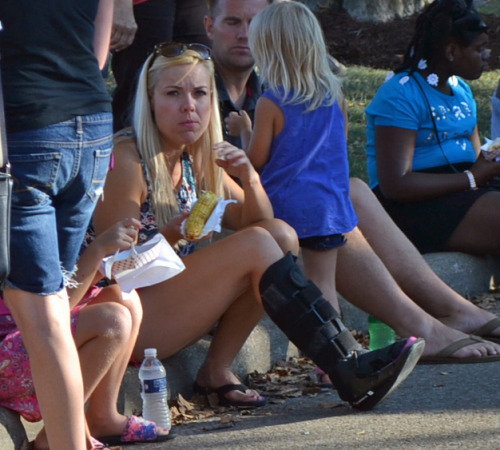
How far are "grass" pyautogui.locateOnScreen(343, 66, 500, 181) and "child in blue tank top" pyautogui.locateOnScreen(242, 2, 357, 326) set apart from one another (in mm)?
3442

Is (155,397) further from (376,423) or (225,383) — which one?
(376,423)

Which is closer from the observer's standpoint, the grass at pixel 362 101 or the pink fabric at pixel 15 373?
the pink fabric at pixel 15 373

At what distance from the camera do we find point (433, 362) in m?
5.01

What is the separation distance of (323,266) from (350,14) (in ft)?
40.0

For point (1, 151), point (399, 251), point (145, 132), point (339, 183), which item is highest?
point (1, 151)

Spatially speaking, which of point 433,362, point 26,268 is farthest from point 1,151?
point 433,362

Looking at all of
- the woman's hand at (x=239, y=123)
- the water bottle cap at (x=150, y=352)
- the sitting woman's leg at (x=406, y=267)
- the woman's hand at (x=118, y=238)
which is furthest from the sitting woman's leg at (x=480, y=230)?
the woman's hand at (x=118, y=238)

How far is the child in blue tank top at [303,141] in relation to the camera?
16.0ft

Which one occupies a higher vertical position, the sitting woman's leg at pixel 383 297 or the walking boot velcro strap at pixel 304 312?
the walking boot velcro strap at pixel 304 312

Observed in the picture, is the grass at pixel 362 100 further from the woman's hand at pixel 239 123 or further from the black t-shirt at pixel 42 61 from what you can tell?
the black t-shirt at pixel 42 61

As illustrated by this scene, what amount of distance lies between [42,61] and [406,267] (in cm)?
278

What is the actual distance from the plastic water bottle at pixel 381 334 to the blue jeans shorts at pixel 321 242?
535 mm

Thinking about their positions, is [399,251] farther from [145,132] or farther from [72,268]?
[72,268]

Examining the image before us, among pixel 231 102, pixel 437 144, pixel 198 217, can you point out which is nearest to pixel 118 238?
pixel 198 217
